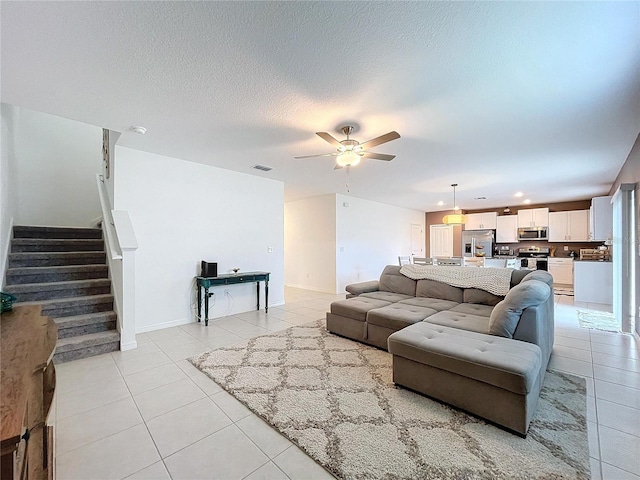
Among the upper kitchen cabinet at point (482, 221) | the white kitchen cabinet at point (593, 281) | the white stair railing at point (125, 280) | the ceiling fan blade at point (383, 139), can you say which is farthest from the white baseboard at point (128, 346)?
the upper kitchen cabinet at point (482, 221)

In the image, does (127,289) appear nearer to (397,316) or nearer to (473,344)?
(397,316)

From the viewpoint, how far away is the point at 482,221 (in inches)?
358

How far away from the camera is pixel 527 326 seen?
Result: 231 cm

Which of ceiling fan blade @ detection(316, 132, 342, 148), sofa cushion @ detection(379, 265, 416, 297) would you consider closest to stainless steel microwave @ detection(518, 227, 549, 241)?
sofa cushion @ detection(379, 265, 416, 297)

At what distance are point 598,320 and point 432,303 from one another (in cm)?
300

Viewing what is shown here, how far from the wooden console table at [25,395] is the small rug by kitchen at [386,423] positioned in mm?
1207

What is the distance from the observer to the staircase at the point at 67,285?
3.08 meters

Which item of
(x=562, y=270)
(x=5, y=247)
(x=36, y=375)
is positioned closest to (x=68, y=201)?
(x=5, y=247)

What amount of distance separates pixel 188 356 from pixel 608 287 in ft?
25.0

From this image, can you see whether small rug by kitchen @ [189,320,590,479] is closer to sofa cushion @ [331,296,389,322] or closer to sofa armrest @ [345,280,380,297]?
sofa cushion @ [331,296,389,322]

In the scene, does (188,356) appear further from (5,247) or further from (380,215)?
(380,215)

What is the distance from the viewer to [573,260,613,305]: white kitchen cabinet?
5.51 metres

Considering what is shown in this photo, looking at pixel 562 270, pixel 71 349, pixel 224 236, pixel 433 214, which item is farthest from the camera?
pixel 433 214

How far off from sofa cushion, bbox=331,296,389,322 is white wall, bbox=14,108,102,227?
17.0 feet
